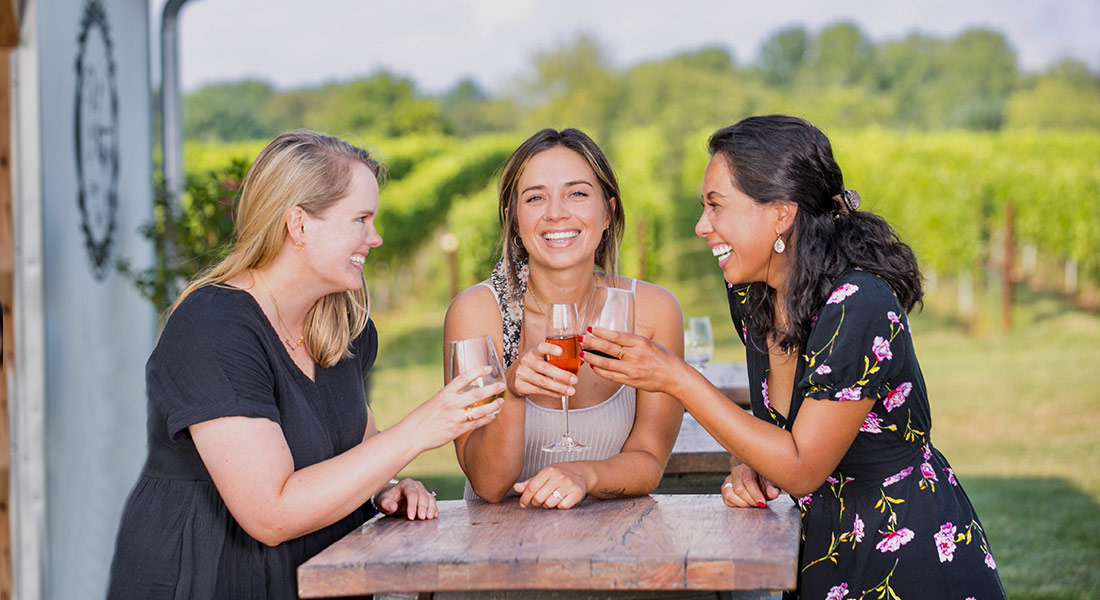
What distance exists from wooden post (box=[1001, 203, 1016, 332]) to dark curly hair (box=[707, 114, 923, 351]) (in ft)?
30.2

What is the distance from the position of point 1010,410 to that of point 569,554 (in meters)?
8.39

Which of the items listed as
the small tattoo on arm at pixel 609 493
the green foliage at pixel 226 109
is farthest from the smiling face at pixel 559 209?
the green foliage at pixel 226 109

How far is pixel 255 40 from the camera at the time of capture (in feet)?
42.9

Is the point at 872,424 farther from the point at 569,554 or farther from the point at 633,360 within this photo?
the point at 569,554

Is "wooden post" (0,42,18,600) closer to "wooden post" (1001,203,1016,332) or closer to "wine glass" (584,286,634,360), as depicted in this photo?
"wine glass" (584,286,634,360)

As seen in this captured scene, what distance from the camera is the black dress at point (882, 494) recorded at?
5.65 feet

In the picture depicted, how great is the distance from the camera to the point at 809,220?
6.21ft

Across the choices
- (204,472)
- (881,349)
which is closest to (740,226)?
(881,349)

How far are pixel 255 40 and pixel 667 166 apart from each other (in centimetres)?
553

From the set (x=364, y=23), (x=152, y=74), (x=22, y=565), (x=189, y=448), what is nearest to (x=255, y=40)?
(x=364, y=23)

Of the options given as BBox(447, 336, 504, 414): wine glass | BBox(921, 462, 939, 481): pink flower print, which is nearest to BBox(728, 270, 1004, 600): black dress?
BBox(921, 462, 939, 481): pink flower print

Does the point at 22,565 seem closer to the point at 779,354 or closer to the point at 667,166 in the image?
the point at 779,354

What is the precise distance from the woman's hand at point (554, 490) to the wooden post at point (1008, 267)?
9.53 metres

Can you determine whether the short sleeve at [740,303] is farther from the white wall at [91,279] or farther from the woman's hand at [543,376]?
the white wall at [91,279]
